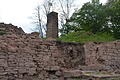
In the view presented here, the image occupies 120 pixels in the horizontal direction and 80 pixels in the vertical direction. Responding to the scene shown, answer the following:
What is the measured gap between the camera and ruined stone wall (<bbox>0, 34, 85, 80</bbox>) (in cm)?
748

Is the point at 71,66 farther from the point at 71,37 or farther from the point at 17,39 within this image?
the point at 71,37

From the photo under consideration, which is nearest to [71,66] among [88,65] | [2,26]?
[88,65]

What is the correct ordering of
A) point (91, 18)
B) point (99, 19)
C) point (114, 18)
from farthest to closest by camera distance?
point (91, 18)
point (99, 19)
point (114, 18)

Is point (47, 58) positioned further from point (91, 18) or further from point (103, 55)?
point (91, 18)

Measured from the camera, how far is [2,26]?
8.84m

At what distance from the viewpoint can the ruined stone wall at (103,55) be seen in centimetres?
930

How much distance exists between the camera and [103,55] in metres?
9.62

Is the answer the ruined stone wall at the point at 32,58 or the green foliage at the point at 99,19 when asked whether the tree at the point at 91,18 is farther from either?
the ruined stone wall at the point at 32,58

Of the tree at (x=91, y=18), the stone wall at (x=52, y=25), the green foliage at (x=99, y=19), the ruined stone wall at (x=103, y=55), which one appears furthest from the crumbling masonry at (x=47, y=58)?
the tree at (x=91, y=18)

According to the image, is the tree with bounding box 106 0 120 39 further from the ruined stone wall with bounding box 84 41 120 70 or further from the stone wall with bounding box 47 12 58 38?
Answer: the stone wall with bounding box 47 12 58 38

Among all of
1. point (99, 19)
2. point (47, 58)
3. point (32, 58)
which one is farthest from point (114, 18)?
point (32, 58)

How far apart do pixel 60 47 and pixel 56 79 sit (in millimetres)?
1236

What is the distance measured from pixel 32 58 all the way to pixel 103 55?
306 centimetres

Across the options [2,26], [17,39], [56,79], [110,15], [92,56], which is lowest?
[56,79]
